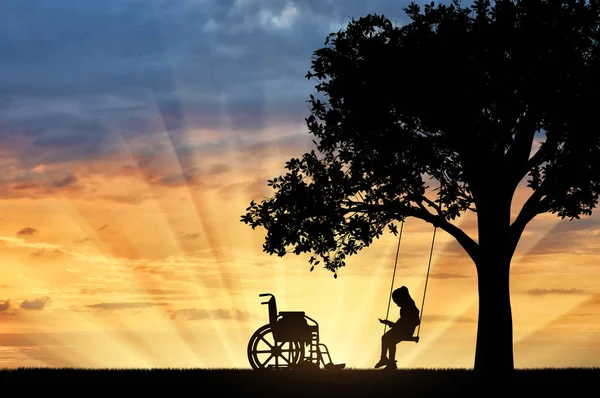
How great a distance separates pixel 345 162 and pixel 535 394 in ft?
32.7

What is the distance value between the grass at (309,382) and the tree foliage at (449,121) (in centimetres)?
518

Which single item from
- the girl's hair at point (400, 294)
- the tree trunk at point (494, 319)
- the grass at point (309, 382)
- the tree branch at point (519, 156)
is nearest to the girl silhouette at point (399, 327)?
the girl's hair at point (400, 294)

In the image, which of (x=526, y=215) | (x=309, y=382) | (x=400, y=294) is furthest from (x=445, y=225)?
(x=309, y=382)

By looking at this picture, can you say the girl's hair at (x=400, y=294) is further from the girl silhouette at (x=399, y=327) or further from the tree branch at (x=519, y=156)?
the tree branch at (x=519, y=156)

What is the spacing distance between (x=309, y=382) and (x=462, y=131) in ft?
31.6

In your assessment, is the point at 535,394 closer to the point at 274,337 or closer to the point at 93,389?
the point at 274,337

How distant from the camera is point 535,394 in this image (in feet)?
65.4

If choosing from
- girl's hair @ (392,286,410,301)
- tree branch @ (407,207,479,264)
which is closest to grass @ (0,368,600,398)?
girl's hair @ (392,286,410,301)

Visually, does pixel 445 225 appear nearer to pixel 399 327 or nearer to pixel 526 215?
pixel 526 215

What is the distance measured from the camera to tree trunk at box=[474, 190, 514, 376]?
25.6m

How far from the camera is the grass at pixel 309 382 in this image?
1866cm

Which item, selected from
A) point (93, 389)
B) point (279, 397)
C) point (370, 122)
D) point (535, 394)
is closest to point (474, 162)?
point (370, 122)

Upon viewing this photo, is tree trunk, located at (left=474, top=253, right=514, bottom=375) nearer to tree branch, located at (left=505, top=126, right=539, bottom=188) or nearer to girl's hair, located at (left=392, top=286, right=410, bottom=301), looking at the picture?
tree branch, located at (left=505, top=126, right=539, bottom=188)

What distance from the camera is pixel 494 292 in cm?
2586
